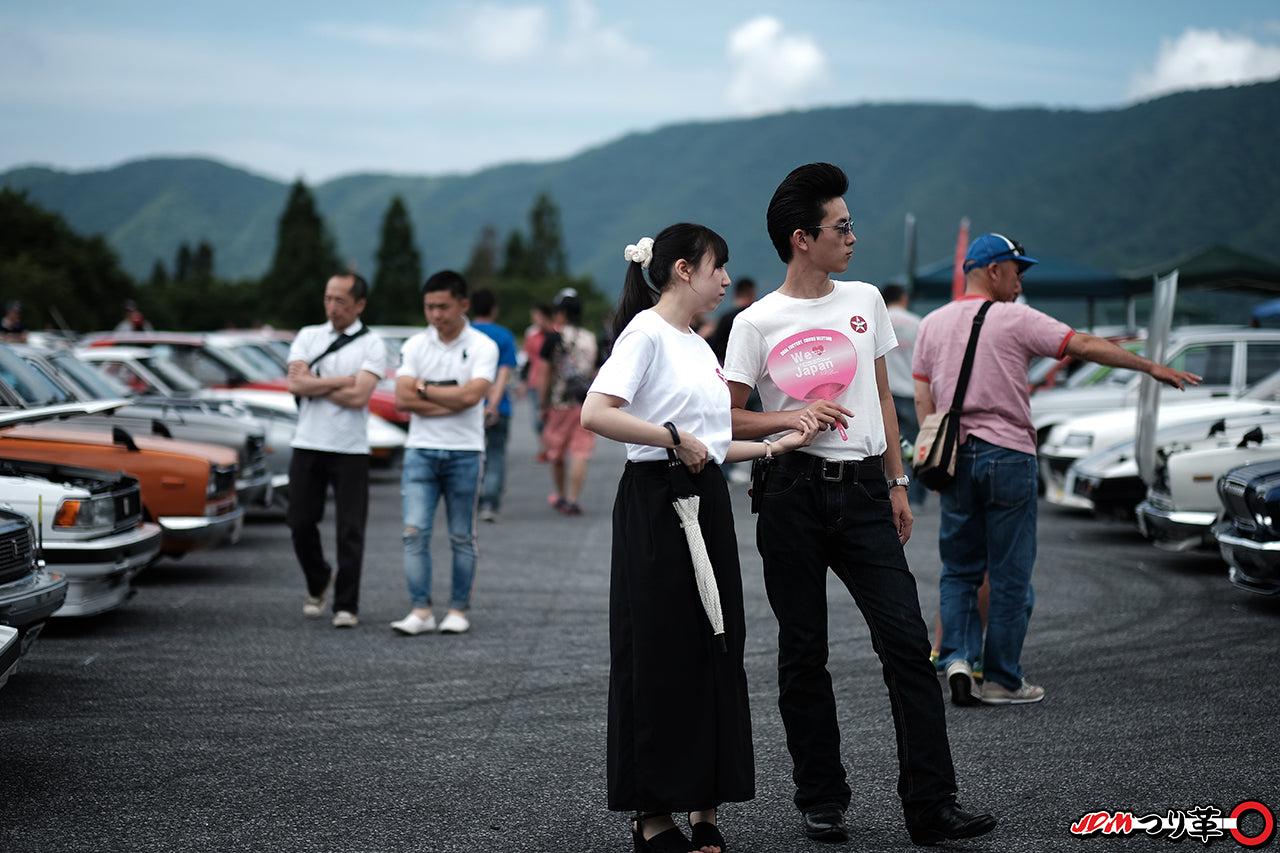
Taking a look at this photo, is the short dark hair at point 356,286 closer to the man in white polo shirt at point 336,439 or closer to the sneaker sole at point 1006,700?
the man in white polo shirt at point 336,439

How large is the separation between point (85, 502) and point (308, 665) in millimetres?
1536

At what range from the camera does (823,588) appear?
4.20 metres

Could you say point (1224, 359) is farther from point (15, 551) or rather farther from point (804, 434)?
point (15, 551)

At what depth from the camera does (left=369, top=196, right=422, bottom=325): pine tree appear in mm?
129625

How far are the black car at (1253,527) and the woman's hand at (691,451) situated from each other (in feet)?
16.2

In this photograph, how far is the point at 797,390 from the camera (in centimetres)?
409

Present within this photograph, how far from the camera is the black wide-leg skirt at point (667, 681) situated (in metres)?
3.72

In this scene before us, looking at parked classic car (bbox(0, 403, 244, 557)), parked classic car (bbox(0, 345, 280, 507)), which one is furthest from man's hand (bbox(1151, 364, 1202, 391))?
parked classic car (bbox(0, 345, 280, 507))

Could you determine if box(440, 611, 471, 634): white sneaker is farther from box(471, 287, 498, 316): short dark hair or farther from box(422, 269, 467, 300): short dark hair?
box(471, 287, 498, 316): short dark hair

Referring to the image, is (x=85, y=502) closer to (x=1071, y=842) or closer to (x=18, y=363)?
(x=18, y=363)

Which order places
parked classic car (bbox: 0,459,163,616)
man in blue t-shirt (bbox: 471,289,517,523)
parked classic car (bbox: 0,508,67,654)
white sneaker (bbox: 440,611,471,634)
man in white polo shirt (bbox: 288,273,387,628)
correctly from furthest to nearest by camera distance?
man in blue t-shirt (bbox: 471,289,517,523) → man in white polo shirt (bbox: 288,273,387,628) → white sneaker (bbox: 440,611,471,634) → parked classic car (bbox: 0,459,163,616) → parked classic car (bbox: 0,508,67,654)

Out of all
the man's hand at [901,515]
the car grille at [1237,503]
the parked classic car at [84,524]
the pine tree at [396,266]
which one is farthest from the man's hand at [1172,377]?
the pine tree at [396,266]

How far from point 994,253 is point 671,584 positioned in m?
2.77

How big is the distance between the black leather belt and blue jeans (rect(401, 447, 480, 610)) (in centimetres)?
348
